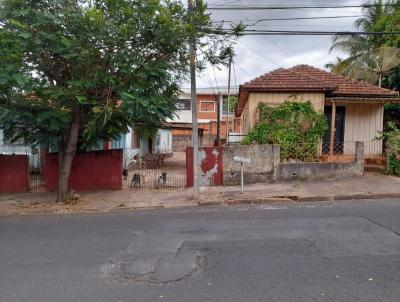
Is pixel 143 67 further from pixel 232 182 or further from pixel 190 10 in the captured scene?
pixel 232 182

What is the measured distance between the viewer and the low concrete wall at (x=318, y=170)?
1399 cm

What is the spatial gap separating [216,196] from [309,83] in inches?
265

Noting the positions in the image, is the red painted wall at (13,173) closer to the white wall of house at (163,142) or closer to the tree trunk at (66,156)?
the tree trunk at (66,156)

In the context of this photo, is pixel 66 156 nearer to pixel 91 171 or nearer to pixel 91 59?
pixel 91 171

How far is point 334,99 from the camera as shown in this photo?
52.6 ft

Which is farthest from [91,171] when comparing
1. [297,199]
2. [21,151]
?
[297,199]

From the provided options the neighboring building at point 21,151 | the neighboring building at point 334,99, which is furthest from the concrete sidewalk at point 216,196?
the neighboring building at point 21,151

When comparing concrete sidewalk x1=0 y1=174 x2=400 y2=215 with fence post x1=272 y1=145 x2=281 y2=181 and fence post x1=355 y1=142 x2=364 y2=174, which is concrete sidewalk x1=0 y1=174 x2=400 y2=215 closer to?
fence post x1=355 y1=142 x2=364 y2=174

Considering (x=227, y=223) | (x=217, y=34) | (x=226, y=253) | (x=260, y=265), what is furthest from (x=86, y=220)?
(x=217, y=34)

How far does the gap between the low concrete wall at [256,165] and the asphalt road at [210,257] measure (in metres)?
4.46

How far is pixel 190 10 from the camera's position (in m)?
11.2

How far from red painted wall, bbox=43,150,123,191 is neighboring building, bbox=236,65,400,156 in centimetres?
575

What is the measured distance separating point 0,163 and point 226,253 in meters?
11.1

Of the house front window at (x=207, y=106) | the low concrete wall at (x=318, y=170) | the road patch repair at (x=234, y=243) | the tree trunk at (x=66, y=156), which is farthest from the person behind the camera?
the house front window at (x=207, y=106)
